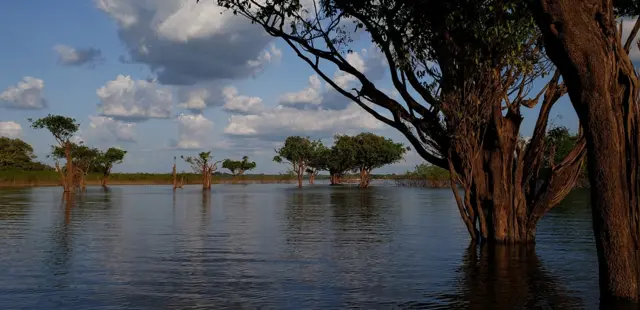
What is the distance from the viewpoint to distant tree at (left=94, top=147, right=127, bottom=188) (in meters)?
114

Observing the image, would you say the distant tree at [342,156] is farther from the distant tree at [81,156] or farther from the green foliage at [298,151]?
the distant tree at [81,156]

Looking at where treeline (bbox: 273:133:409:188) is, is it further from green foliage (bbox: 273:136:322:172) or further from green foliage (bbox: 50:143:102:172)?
green foliage (bbox: 50:143:102:172)

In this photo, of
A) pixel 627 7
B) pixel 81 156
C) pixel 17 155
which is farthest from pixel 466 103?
pixel 17 155

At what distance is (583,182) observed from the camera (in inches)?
3947

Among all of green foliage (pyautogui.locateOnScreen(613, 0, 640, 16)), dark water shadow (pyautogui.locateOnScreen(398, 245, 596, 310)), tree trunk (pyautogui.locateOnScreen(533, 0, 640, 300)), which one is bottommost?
dark water shadow (pyautogui.locateOnScreen(398, 245, 596, 310))

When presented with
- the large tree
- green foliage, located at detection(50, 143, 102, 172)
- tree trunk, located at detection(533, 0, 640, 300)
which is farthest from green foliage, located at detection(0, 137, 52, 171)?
tree trunk, located at detection(533, 0, 640, 300)

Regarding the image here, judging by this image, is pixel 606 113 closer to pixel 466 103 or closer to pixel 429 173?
pixel 466 103

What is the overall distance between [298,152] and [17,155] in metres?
61.7

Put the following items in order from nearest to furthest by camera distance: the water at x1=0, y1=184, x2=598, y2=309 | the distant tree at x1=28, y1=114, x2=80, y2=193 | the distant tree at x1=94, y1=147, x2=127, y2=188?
1. the water at x1=0, y1=184, x2=598, y2=309
2. the distant tree at x1=28, y1=114, x2=80, y2=193
3. the distant tree at x1=94, y1=147, x2=127, y2=188

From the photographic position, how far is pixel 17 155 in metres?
125

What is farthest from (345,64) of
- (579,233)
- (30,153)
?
(30,153)

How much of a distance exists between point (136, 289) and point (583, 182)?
100773mm

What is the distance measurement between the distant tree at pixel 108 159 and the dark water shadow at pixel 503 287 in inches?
4207

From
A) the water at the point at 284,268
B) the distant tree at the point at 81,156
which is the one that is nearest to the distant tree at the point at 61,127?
the distant tree at the point at 81,156
